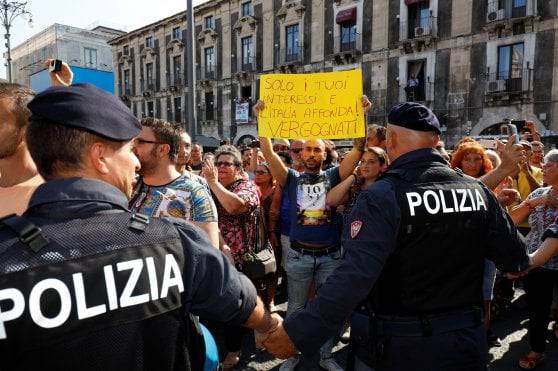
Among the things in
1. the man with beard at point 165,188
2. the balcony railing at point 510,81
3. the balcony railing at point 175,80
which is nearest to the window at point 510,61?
the balcony railing at point 510,81

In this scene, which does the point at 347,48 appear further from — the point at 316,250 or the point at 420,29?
the point at 316,250

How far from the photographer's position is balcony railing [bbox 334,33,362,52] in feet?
69.1

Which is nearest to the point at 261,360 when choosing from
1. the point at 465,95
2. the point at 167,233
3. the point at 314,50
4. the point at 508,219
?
the point at 508,219

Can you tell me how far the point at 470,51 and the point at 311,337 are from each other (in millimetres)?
19234

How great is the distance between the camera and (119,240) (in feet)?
3.59

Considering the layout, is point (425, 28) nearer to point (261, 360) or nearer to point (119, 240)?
point (261, 360)

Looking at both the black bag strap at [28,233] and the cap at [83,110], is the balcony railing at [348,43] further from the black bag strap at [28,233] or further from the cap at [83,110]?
the black bag strap at [28,233]

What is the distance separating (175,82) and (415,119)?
3064 centimetres

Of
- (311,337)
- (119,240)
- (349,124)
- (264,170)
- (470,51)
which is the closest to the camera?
(119,240)

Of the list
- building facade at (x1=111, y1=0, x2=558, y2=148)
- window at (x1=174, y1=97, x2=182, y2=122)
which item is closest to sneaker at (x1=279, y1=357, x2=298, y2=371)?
building facade at (x1=111, y1=0, x2=558, y2=148)

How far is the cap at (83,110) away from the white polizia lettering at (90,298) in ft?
1.27

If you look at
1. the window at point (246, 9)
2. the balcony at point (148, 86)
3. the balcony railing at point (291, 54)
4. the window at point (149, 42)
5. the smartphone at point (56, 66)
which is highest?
the window at point (246, 9)

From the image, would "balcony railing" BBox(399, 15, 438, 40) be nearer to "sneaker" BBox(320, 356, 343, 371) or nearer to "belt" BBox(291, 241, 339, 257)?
"belt" BBox(291, 241, 339, 257)

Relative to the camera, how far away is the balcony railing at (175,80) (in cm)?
3008
